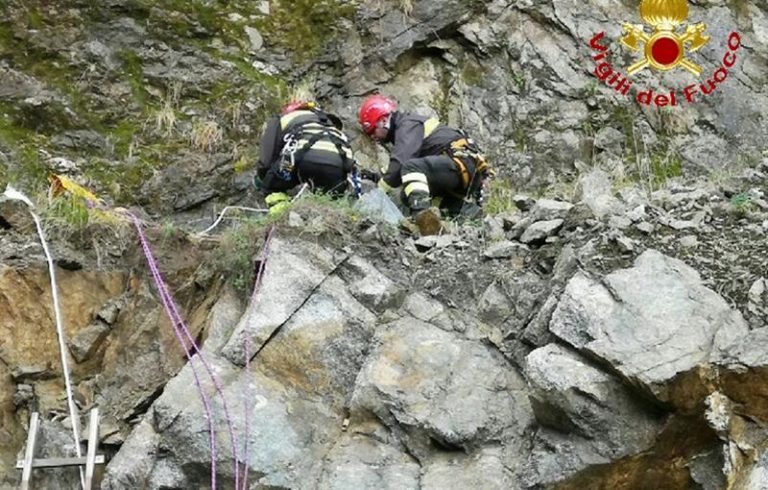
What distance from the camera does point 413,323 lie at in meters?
6.44

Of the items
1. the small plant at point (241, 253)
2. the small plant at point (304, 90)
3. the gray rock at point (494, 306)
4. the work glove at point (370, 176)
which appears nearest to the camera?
the gray rock at point (494, 306)

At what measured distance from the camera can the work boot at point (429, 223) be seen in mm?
7484

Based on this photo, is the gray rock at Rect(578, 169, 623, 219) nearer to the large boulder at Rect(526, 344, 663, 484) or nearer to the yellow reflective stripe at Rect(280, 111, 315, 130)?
the large boulder at Rect(526, 344, 663, 484)

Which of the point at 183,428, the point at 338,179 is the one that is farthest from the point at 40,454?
the point at 338,179

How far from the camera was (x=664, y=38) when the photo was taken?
37.1 feet

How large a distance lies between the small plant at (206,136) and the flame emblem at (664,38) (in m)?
4.59

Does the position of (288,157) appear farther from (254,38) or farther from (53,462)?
(254,38)

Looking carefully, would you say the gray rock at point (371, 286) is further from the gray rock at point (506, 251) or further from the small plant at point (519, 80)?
the small plant at point (519, 80)

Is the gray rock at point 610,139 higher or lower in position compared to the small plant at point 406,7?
lower

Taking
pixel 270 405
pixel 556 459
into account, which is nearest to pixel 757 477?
pixel 556 459

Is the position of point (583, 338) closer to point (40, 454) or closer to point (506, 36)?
point (40, 454)

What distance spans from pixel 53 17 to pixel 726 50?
25.0 feet

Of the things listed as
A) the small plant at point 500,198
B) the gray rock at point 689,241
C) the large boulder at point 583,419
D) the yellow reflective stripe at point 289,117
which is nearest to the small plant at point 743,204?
the gray rock at point 689,241

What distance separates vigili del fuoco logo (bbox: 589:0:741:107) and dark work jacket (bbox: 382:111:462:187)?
332 cm
